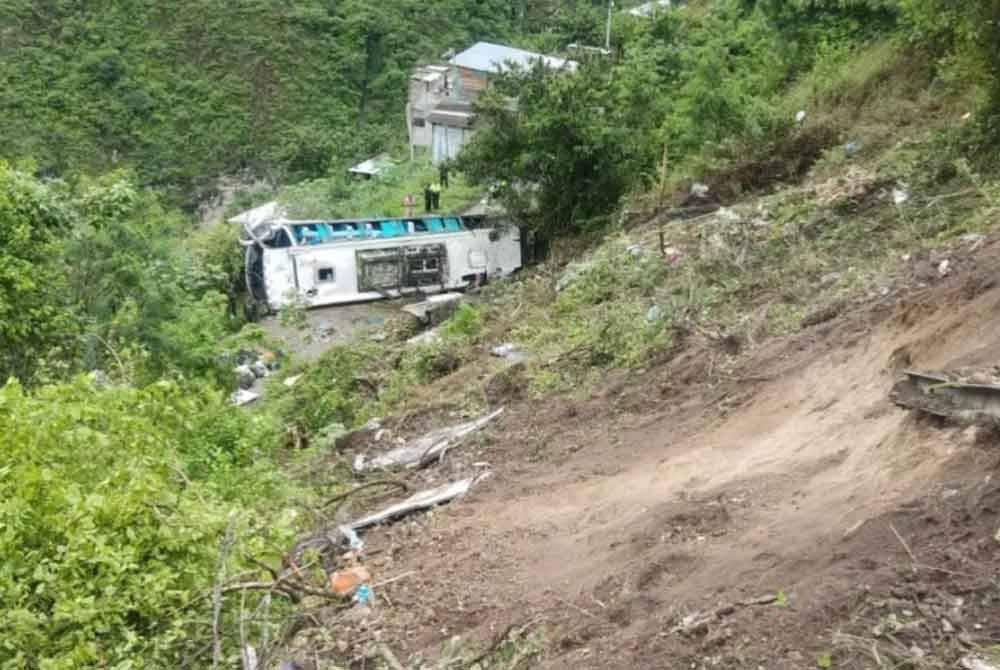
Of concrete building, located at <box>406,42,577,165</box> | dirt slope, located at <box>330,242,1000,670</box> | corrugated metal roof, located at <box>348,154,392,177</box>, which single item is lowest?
corrugated metal roof, located at <box>348,154,392,177</box>

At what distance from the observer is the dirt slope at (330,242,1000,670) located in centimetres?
333

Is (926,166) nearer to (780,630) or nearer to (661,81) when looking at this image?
(780,630)

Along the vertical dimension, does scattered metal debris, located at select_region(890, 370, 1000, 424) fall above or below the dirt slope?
above

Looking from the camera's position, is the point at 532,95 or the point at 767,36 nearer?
the point at 532,95

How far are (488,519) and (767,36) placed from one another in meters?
15.2

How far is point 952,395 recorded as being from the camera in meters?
4.37

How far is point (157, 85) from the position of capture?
4100 centimetres

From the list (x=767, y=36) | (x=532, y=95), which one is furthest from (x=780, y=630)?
(x=767, y=36)

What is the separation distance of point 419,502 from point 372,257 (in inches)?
475

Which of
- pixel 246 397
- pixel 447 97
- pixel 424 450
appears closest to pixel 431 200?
pixel 246 397

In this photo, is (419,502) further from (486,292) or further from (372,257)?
(372,257)

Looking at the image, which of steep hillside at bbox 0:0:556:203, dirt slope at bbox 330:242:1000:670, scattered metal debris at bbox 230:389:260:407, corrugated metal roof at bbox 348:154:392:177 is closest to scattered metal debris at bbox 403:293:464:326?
scattered metal debris at bbox 230:389:260:407

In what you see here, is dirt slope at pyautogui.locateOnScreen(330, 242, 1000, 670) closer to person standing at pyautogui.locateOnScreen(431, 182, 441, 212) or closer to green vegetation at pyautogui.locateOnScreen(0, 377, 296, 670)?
green vegetation at pyautogui.locateOnScreen(0, 377, 296, 670)

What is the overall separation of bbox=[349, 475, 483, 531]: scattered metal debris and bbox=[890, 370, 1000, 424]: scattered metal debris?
9.05 feet
